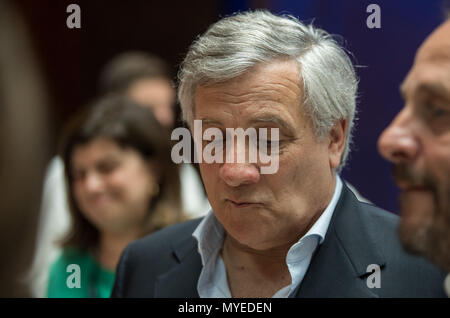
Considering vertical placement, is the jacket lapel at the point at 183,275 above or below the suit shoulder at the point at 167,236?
below

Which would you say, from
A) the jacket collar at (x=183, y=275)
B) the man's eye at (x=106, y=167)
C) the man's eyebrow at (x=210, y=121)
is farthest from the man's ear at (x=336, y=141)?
the man's eye at (x=106, y=167)

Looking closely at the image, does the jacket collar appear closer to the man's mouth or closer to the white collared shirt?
the white collared shirt

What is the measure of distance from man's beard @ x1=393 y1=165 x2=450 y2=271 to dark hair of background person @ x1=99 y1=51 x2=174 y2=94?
3.09 ft

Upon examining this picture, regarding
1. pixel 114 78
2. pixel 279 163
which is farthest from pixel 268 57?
pixel 114 78

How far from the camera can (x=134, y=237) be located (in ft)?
5.80

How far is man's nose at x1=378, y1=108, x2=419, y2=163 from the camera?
1.32 metres

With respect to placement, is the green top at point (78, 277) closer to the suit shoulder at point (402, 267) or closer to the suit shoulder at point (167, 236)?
the suit shoulder at point (167, 236)

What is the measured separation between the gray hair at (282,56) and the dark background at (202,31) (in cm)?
10

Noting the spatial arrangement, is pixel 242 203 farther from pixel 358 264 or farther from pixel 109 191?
pixel 109 191

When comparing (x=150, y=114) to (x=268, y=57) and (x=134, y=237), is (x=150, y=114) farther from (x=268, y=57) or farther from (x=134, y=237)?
(x=268, y=57)

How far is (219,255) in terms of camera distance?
1482mm

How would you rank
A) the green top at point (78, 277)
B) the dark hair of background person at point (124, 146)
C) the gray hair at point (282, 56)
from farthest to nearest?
1. the dark hair of background person at point (124, 146)
2. the green top at point (78, 277)
3. the gray hair at point (282, 56)

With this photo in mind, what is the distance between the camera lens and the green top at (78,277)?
1730 mm

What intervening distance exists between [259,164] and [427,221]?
1.25 ft
